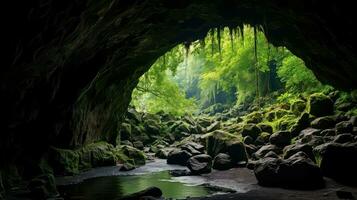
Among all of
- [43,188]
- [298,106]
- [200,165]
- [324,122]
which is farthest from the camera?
[298,106]

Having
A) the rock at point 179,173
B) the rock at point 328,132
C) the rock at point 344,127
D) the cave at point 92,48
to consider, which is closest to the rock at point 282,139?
the rock at point 328,132

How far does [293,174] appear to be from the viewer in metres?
12.1

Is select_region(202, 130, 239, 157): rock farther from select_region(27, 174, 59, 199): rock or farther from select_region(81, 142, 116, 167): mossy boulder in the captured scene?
select_region(27, 174, 59, 199): rock

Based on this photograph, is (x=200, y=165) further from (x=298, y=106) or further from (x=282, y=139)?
(x=298, y=106)

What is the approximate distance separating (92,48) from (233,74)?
25.6m

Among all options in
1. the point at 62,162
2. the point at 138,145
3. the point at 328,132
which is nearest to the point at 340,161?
the point at 328,132

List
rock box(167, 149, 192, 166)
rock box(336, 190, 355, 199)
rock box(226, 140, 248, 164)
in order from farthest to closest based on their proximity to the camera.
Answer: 1. rock box(167, 149, 192, 166)
2. rock box(226, 140, 248, 164)
3. rock box(336, 190, 355, 199)

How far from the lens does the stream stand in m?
12.2

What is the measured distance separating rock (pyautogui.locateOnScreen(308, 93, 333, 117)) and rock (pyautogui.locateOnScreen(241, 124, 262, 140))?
3454mm

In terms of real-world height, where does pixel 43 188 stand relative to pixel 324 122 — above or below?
below

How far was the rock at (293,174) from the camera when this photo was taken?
1188cm

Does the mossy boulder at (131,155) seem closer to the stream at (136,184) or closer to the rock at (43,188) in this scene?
the stream at (136,184)

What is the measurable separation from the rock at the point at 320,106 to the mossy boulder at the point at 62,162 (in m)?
12.7

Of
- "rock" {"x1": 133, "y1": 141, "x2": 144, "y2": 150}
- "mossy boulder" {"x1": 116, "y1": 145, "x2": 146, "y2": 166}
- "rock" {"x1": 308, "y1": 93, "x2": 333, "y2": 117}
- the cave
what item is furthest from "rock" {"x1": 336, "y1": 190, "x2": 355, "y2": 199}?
"rock" {"x1": 133, "y1": 141, "x2": 144, "y2": 150}
